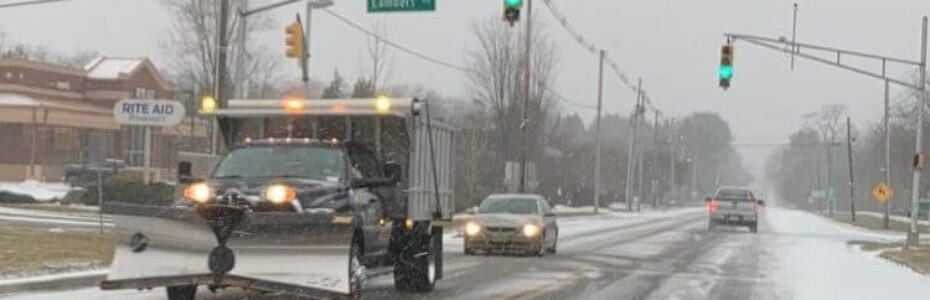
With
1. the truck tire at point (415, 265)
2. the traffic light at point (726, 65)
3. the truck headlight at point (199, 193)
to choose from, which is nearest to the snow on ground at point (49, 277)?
the truck headlight at point (199, 193)

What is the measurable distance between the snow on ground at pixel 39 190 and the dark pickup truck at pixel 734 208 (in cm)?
2577

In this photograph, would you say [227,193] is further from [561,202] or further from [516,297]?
[561,202]

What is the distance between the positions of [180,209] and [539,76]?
43.3m

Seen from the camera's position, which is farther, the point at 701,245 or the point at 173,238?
the point at 701,245

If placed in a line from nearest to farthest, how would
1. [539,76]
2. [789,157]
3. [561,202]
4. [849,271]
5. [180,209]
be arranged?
[180,209] → [849,271] → [539,76] → [561,202] → [789,157]

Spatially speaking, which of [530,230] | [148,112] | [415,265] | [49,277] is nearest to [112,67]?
[530,230]

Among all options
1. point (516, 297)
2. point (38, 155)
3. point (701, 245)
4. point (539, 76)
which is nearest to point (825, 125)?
point (539, 76)

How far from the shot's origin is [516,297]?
49.2 ft

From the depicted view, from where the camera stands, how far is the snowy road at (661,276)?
1578 cm

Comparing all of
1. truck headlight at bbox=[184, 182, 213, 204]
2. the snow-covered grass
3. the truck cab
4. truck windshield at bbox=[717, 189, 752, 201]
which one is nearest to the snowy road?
the truck cab

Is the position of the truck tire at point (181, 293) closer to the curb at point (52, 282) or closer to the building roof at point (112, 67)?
the curb at point (52, 282)

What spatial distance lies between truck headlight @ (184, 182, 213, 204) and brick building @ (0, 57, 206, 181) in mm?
45939

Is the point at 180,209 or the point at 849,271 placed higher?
the point at 180,209

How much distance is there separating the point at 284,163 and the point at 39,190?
41.6 meters
